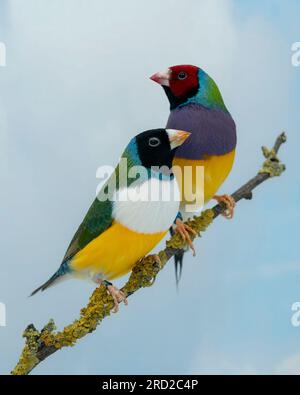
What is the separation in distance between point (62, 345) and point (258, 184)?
0.92 metres

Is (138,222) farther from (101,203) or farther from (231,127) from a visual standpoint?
(231,127)

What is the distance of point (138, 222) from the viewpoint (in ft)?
7.13

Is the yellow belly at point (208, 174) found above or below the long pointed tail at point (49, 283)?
above

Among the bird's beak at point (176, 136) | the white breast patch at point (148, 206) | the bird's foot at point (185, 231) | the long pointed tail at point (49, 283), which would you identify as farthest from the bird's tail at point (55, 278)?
the bird's beak at point (176, 136)

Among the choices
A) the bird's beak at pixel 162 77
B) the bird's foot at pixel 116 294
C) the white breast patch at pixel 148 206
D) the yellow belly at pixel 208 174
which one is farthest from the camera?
the bird's beak at pixel 162 77

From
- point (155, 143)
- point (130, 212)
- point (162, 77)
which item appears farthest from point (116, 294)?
point (162, 77)

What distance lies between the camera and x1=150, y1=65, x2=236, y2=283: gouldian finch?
2.41 meters

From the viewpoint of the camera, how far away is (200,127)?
2.46 m

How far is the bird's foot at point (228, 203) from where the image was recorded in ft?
8.21

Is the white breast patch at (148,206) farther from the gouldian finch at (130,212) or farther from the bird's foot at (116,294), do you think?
Answer: the bird's foot at (116,294)

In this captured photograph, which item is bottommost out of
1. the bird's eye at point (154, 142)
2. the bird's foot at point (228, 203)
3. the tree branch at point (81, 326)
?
the tree branch at point (81, 326)

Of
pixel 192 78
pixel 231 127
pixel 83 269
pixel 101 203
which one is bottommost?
pixel 83 269

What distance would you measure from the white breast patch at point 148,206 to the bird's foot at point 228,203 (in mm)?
331
